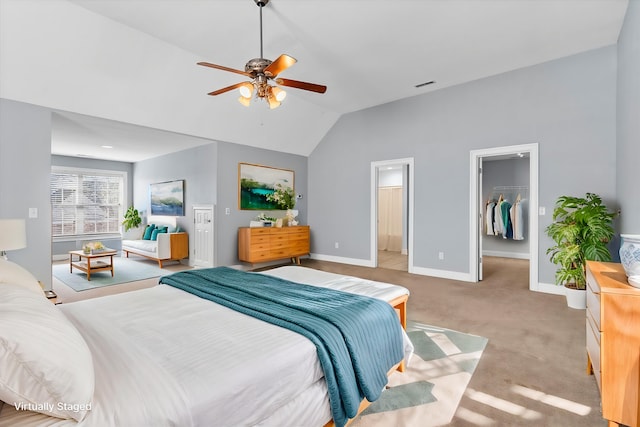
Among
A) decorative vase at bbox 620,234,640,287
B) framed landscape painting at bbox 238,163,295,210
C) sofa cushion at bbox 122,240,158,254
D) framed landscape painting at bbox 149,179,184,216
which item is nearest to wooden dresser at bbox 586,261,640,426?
decorative vase at bbox 620,234,640,287

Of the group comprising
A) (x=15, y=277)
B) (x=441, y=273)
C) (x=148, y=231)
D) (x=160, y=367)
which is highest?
(x=15, y=277)

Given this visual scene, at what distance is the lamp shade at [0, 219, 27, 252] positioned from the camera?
8.32 feet

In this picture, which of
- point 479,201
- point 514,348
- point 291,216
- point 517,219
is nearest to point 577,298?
point 514,348

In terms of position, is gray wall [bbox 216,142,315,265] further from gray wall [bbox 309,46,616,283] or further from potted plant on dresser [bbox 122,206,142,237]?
potted plant on dresser [bbox 122,206,142,237]

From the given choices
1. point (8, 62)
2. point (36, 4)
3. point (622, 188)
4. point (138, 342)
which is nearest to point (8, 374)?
point (138, 342)

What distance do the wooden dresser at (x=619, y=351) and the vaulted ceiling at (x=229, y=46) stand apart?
2.91m

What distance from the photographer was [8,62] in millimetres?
3195

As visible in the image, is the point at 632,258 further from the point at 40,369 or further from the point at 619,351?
the point at 40,369

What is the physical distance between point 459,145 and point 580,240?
216cm

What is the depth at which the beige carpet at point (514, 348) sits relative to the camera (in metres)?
1.79

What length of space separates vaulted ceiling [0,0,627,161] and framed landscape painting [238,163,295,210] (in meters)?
1.22

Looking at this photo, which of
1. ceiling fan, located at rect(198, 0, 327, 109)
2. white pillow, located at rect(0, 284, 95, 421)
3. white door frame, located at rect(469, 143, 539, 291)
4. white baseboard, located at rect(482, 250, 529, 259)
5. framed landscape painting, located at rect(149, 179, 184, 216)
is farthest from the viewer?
white baseboard, located at rect(482, 250, 529, 259)

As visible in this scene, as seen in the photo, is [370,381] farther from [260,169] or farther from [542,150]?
[260,169]

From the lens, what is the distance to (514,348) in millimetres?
2604
